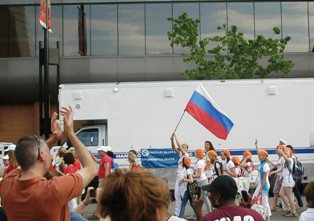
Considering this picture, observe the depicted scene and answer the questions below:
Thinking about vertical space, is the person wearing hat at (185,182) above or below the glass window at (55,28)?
below

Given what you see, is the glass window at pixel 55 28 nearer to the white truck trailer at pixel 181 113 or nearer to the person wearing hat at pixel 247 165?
the white truck trailer at pixel 181 113

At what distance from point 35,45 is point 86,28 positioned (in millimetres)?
2823

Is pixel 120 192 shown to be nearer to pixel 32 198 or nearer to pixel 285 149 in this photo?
pixel 32 198

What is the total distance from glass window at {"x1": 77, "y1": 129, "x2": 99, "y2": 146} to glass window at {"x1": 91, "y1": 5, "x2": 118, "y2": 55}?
12.8m

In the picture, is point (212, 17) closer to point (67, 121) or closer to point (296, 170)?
point (296, 170)

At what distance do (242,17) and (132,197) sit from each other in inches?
1172

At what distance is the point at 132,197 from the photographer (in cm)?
302

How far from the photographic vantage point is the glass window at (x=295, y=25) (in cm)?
3197

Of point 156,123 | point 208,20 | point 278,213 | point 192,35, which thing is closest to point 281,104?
point 156,123

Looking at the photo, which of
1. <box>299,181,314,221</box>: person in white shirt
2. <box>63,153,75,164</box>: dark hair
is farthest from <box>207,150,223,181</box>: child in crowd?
<box>299,181,314,221</box>: person in white shirt

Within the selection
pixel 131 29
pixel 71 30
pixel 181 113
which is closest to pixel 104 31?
pixel 131 29

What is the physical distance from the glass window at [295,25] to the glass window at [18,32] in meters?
13.4

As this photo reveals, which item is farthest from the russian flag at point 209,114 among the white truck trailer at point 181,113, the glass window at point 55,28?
the glass window at point 55,28

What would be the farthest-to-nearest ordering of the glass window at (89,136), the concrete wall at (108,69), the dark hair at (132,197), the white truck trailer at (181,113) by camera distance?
the concrete wall at (108,69), the glass window at (89,136), the white truck trailer at (181,113), the dark hair at (132,197)
